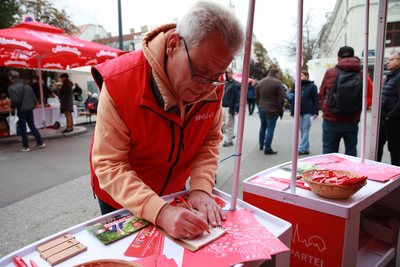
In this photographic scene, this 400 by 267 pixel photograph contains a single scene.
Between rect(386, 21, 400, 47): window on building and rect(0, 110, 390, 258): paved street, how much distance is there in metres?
18.5

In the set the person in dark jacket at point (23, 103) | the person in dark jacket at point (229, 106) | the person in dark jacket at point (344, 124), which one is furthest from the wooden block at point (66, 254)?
the person in dark jacket at point (23, 103)

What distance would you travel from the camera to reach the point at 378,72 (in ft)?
6.82

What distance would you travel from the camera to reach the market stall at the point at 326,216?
1293mm

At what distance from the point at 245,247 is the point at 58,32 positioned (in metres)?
8.15

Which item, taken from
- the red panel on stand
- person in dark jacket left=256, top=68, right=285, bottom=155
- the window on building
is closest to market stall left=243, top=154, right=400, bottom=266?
the red panel on stand

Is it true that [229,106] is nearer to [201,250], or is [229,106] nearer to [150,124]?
[150,124]

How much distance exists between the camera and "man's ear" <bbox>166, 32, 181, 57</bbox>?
1.07 m

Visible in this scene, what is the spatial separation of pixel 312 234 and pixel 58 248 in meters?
1.06

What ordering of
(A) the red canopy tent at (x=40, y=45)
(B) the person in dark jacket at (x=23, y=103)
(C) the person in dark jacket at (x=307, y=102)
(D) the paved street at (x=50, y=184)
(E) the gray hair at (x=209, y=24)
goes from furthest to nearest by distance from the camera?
(B) the person in dark jacket at (x=23, y=103) < (A) the red canopy tent at (x=40, y=45) < (C) the person in dark jacket at (x=307, y=102) < (D) the paved street at (x=50, y=184) < (E) the gray hair at (x=209, y=24)

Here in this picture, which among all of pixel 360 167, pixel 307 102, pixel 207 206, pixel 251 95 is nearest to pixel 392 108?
pixel 360 167

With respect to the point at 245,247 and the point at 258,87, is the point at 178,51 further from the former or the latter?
the point at 258,87

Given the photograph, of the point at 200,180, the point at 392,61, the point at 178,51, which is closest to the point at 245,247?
the point at 200,180

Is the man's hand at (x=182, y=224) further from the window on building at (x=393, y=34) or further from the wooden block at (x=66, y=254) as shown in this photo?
the window on building at (x=393, y=34)

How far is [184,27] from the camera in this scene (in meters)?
1.02
